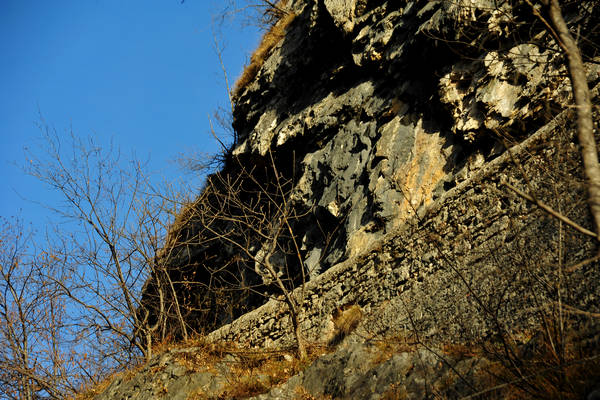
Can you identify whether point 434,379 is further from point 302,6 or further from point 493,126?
point 302,6

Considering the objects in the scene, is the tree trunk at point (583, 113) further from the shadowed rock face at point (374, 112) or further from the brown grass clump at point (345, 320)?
the brown grass clump at point (345, 320)

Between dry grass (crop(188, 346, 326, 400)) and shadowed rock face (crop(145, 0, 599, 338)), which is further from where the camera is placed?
shadowed rock face (crop(145, 0, 599, 338))

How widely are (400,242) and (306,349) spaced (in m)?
2.42

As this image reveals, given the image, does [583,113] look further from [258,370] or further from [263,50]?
[263,50]

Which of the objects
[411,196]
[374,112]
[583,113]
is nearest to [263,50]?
[374,112]

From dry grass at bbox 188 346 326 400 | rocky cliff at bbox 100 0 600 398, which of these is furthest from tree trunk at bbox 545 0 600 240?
dry grass at bbox 188 346 326 400

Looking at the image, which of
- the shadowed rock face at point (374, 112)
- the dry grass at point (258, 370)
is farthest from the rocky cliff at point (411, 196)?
the dry grass at point (258, 370)

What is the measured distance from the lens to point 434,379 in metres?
4.99

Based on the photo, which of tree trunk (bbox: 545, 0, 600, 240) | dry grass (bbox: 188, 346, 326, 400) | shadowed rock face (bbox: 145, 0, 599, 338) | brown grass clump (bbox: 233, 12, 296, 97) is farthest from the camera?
brown grass clump (bbox: 233, 12, 296, 97)

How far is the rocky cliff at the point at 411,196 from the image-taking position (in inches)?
199

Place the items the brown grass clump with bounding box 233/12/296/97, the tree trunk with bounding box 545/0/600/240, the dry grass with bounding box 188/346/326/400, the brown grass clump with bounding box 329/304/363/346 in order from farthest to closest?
the brown grass clump with bounding box 233/12/296/97 → the brown grass clump with bounding box 329/304/363/346 → the dry grass with bounding box 188/346/326/400 → the tree trunk with bounding box 545/0/600/240

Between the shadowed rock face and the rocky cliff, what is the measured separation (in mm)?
42

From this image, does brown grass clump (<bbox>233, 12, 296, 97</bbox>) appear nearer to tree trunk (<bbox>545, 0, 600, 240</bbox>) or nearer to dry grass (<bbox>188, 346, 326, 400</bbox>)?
dry grass (<bbox>188, 346, 326, 400</bbox>)

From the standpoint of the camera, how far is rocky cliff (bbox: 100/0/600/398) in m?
5.06
